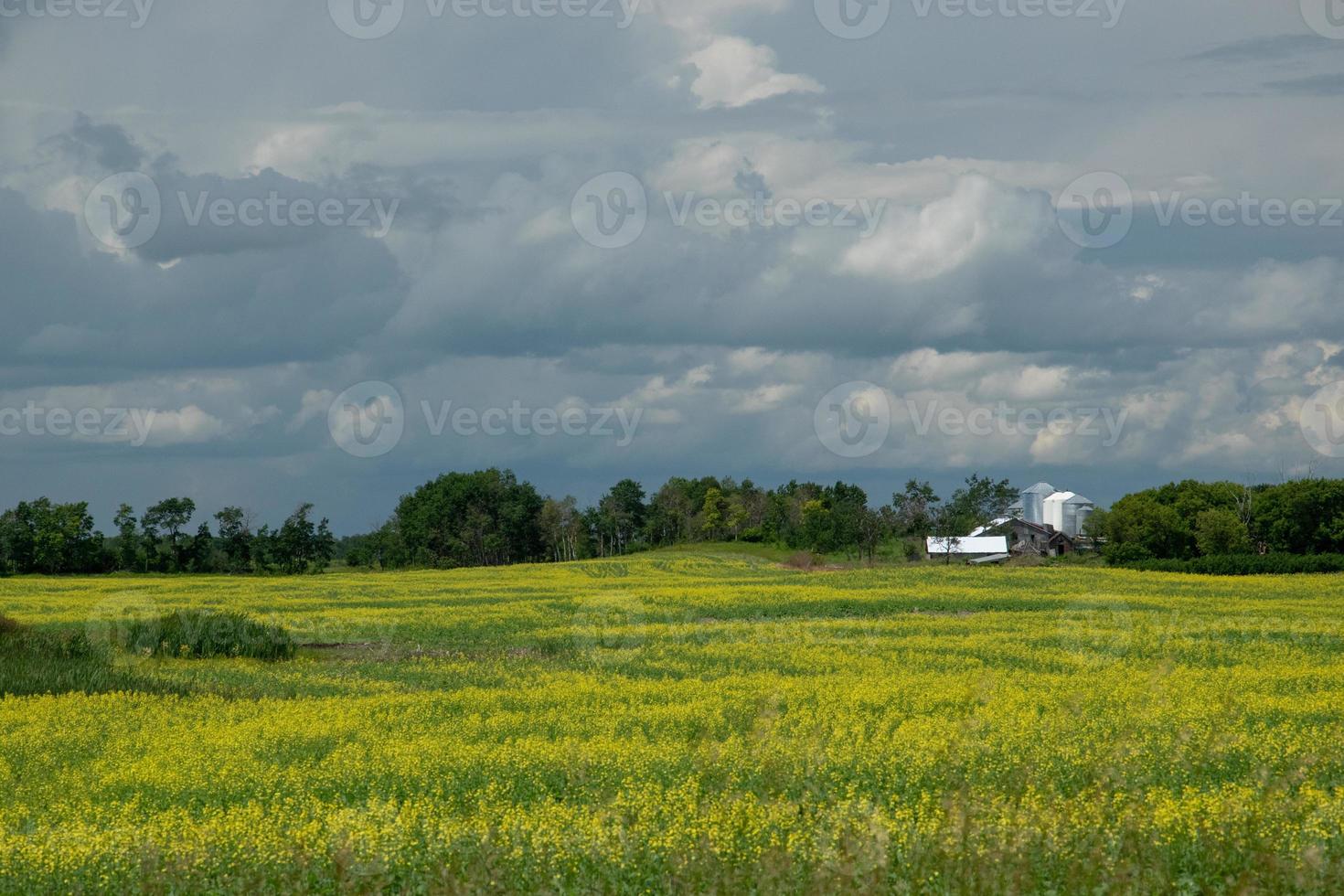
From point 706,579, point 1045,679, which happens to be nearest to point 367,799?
→ point 1045,679

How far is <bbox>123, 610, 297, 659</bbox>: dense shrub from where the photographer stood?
3197cm

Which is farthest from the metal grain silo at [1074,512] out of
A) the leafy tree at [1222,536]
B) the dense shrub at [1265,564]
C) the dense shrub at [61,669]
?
the dense shrub at [61,669]

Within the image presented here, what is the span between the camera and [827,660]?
27.0 meters

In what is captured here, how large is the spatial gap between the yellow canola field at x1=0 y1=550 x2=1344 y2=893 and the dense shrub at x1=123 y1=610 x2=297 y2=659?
71 cm

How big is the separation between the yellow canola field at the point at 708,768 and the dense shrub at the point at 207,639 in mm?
715

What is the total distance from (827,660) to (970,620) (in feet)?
39.4

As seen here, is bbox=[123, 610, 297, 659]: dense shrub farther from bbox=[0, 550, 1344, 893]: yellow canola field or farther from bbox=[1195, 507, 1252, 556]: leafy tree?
bbox=[1195, 507, 1252, 556]: leafy tree

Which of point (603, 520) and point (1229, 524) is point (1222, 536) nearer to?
point (1229, 524)

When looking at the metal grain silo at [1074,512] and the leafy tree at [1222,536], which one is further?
the metal grain silo at [1074,512]

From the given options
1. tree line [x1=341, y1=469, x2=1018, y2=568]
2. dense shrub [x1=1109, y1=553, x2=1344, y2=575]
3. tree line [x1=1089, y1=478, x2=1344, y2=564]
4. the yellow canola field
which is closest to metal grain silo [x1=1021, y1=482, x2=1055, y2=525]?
tree line [x1=341, y1=469, x2=1018, y2=568]

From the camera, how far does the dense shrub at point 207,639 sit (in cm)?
3197

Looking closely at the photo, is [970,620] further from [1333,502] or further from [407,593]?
[1333,502]

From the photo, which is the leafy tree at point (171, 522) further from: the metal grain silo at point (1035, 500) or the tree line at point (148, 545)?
the metal grain silo at point (1035, 500)

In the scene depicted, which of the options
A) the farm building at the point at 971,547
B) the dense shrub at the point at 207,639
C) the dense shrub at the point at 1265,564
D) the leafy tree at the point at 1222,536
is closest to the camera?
the dense shrub at the point at 207,639
